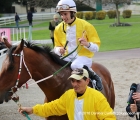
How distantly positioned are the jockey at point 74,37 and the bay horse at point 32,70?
29cm

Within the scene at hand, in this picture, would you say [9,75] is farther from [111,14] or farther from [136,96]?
[111,14]

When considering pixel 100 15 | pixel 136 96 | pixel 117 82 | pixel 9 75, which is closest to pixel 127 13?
pixel 100 15

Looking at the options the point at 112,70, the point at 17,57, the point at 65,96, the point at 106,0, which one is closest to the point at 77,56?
the point at 17,57

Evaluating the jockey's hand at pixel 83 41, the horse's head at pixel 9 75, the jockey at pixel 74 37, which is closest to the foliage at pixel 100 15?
the jockey at pixel 74 37

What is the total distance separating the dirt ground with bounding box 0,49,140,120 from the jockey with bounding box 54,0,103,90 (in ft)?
6.05

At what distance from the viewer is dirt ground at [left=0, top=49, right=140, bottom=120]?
8.11m

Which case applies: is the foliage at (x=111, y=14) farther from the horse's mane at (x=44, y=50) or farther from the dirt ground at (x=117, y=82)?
the horse's mane at (x=44, y=50)

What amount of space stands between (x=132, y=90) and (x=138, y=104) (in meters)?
0.19

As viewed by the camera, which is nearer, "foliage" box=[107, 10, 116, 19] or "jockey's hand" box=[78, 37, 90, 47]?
"jockey's hand" box=[78, 37, 90, 47]

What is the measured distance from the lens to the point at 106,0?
34094 millimetres

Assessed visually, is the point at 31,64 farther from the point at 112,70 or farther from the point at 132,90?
the point at 112,70

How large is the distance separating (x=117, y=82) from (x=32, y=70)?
6747 mm

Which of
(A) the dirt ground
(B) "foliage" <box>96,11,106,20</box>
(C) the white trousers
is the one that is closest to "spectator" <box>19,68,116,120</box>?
(C) the white trousers

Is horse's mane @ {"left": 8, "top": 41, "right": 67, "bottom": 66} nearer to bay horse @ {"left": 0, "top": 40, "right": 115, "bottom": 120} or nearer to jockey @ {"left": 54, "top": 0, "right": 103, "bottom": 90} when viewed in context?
bay horse @ {"left": 0, "top": 40, "right": 115, "bottom": 120}
